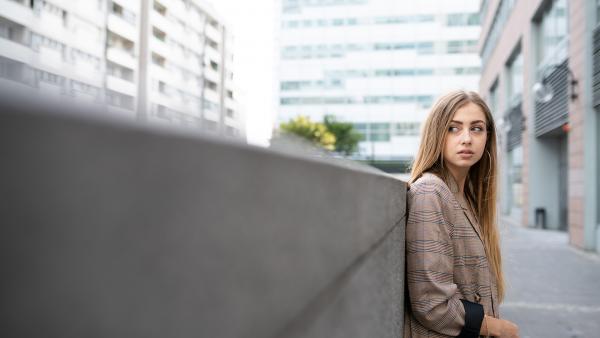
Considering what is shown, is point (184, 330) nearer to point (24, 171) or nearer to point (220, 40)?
point (24, 171)

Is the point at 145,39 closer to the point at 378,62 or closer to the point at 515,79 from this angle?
the point at 515,79

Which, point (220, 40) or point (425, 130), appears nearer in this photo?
point (220, 40)

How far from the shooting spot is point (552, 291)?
20.9 ft

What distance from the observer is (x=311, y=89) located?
66688 millimetres

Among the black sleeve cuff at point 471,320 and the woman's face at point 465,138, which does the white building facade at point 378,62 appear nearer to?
the woman's face at point 465,138

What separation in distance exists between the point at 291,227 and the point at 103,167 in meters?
0.34

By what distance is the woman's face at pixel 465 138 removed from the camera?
7.75 feet

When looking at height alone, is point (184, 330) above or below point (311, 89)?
below

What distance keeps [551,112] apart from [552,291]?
8.85 metres

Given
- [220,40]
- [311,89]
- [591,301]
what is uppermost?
[311,89]

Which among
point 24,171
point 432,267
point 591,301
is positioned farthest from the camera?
point 591,301

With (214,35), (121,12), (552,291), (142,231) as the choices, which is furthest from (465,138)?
(552,291)

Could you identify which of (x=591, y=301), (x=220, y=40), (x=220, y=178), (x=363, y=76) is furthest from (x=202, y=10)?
(x=363, y=76)

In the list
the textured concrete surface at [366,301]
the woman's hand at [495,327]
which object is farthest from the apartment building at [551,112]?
the textured concrete surface at [366,301]
